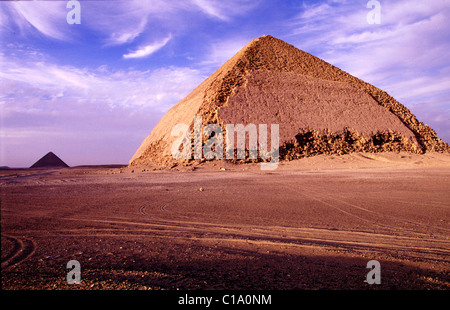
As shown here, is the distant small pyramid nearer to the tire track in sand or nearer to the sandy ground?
the sandy ground

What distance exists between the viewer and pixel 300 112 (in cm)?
2261

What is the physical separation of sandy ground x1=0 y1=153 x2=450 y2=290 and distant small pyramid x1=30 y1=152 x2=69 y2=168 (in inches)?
1387

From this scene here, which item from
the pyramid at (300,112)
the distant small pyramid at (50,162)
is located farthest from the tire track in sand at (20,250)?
the distant small pyramid at (50,162)

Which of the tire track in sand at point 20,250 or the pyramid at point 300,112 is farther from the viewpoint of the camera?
the pyramid at point 300,112

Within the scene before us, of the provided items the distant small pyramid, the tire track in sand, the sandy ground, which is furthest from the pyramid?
the distant small pyramid

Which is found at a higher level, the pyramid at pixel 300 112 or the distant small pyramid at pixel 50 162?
the pyramid at pixel 300 112

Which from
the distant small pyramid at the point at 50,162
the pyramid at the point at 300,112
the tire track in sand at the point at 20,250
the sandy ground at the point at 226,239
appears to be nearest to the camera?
the tire track in sand at the point at 20,250

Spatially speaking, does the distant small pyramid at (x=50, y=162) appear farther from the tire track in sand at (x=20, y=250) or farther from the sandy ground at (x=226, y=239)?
the tire track in sand at (x=20, y=250)

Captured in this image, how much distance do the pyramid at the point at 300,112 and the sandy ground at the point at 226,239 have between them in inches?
466

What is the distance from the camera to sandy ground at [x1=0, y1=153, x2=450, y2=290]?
8.96ft

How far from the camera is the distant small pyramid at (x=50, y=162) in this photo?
37906 mm
